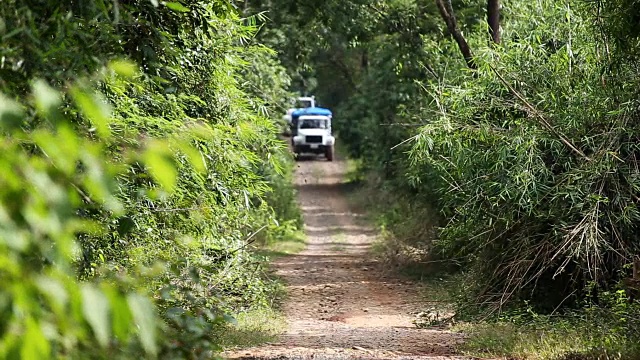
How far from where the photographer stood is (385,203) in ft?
101

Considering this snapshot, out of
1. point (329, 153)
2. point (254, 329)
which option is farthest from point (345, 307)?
point (329, 153)

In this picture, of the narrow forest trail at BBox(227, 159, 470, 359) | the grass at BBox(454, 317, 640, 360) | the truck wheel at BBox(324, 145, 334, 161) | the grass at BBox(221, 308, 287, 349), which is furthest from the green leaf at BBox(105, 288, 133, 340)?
the truck wheel at BBox(324, 145, 334, 161)

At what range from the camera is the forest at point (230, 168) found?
94.0 inches

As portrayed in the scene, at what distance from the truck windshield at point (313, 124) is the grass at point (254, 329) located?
33.5 m

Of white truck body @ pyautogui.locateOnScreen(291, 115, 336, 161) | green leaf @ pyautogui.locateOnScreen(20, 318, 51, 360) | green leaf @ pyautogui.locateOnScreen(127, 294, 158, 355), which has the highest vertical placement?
green leaf @ pyautogui.locateOnScreen(127, 294, 158, 355)

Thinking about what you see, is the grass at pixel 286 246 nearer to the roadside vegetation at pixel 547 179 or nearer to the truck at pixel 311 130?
the roadside vegetation at pixel 547 179

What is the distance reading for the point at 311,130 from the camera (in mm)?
48031

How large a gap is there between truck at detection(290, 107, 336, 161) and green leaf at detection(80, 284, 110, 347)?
45.5 m

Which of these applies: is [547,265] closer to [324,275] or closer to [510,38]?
[510,38]

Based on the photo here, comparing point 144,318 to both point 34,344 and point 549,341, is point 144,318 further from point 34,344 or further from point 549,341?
point 549,341

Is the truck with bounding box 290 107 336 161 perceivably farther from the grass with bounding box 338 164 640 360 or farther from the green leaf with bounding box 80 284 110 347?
the green leaf with bounding box 80 284 110 347

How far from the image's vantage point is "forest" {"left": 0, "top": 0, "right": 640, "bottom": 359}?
2387 millimetres

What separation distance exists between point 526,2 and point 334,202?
22.4m

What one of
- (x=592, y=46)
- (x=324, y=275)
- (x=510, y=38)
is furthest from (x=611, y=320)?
(x=324, y=275)
